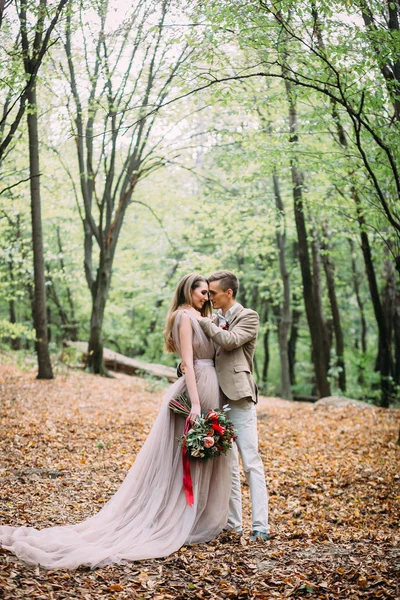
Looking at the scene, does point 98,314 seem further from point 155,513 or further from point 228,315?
point 155,513

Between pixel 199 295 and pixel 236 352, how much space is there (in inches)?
26.7

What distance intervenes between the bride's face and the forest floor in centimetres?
222

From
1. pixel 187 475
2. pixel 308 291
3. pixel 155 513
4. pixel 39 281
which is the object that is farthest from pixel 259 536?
pixel 308 291

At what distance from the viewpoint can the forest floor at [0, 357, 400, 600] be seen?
3.94 metres

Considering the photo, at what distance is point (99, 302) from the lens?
15.9 metres

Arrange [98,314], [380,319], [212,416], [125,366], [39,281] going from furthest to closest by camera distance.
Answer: [125,366]
[98,314]
[380,319]
[39,281]
[212,416]

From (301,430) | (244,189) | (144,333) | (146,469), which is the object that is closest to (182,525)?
(146,469)

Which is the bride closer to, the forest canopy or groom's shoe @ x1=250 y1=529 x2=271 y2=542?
groom's shoe @ x1=250 y1=529 x2=271 y2=542

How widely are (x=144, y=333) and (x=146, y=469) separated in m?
22.0

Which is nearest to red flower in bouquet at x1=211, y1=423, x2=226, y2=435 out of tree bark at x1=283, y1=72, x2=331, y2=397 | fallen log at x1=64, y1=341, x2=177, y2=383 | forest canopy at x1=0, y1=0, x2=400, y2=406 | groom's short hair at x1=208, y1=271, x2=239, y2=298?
groom's short hair at x1=208, y1=271, x2=239, y2=298

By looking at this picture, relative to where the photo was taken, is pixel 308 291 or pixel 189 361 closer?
pixel 189 361

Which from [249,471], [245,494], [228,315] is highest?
[228,315]

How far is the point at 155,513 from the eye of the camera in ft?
16.2

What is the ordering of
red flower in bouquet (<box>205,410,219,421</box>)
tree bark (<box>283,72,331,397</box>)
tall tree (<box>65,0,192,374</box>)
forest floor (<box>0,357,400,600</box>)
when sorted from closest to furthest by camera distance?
forest floor (<box>0,357,400,600</box>), red flower in bouquet (<box>205,410,219,421</box>), tall tree (<box>65,0,192,374</box>), tree bark (<box>283,72,331,397</box>)
